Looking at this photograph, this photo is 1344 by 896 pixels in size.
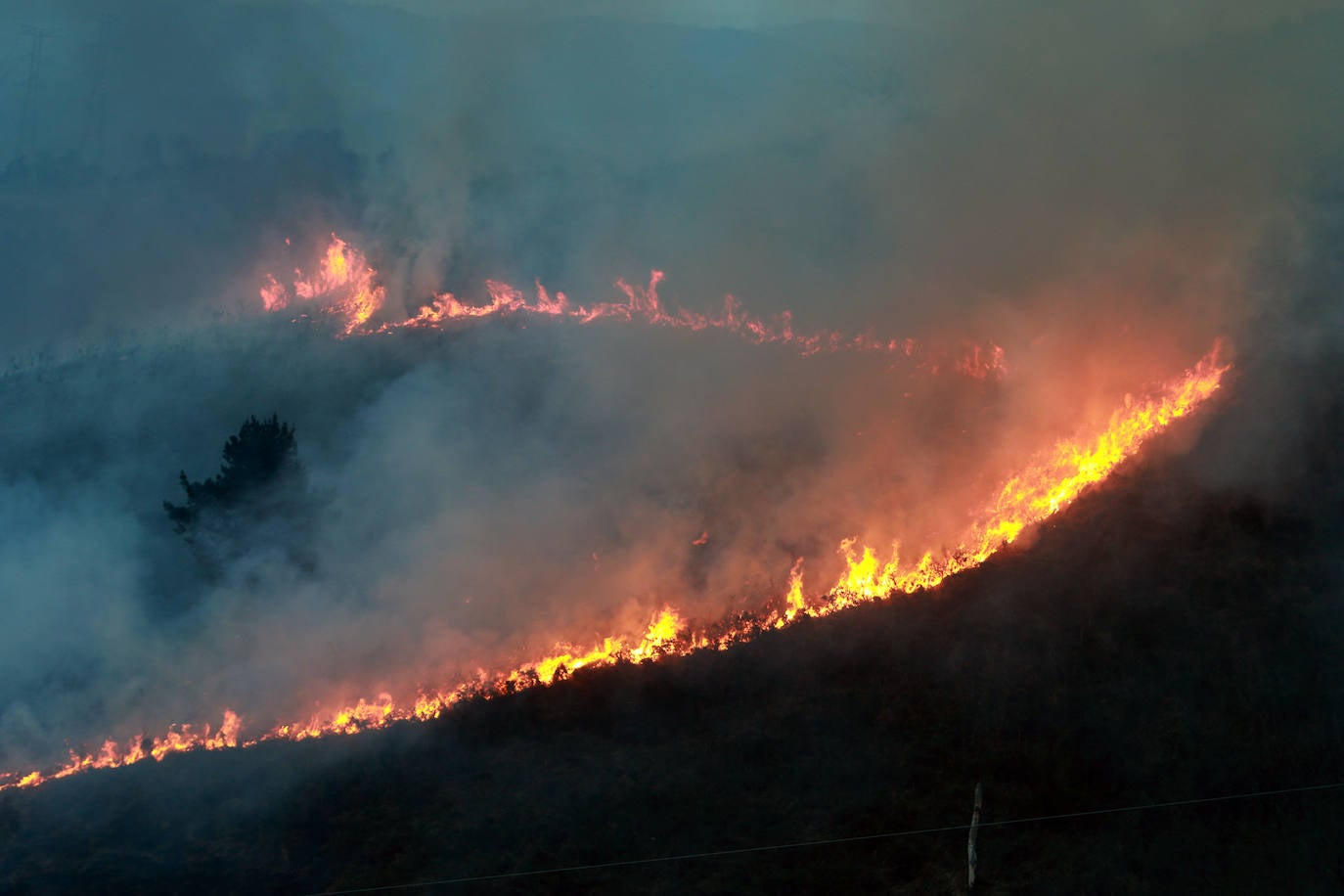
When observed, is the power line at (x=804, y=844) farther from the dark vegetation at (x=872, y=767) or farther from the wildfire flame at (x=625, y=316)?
the wildfire flame at (x=625, y=316)

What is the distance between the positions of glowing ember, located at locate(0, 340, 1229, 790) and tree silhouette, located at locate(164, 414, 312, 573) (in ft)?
14.1

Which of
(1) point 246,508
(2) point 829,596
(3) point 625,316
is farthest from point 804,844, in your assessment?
(3) point 625,316

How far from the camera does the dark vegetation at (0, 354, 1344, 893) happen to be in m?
14.4

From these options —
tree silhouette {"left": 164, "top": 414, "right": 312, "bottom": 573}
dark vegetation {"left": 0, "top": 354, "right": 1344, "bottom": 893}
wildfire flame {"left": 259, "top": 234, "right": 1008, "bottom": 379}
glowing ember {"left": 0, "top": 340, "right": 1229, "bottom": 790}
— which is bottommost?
dark vegetation {"left": 0, "top": 354, "right": 1344, "bottom": 893}

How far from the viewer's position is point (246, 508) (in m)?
21.1

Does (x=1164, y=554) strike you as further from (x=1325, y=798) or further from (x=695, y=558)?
(x=695, y=558)

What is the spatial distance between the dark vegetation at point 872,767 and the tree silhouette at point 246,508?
519 centimetres

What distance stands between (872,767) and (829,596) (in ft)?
14.5

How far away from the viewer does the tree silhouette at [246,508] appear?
20.8 metres

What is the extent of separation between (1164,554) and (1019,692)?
505 cm

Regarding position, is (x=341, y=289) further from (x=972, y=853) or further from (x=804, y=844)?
(x=972, y=853)

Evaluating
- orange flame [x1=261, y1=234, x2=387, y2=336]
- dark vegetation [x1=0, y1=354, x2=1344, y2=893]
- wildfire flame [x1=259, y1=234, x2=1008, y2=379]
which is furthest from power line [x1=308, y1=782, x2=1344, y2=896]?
orange flame [x1=261, y1=234, x2=387, y2=336]

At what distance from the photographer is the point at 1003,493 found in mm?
22281

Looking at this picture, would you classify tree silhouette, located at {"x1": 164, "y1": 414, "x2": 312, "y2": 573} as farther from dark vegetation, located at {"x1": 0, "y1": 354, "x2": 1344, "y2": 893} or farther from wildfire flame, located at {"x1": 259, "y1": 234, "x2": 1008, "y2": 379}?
wildfire flame, located at {"x1": 259, "y1": 234, "x2": 1008, "y2": 379}
